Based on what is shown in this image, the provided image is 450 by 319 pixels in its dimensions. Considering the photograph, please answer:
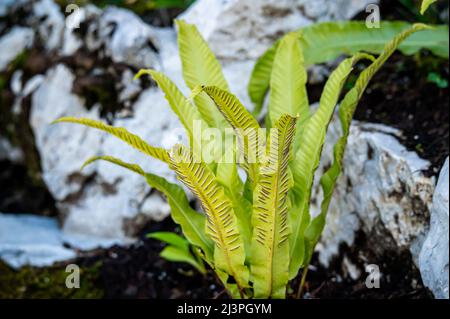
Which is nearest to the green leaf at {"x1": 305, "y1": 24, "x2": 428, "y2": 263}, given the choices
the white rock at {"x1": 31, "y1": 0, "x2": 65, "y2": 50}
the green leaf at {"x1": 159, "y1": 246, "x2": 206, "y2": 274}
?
the green leaf at {"x1": 159, "y1": 246, "x2": 206, "y2": 274}

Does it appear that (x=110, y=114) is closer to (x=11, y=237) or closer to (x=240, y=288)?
(x=11, y=237)

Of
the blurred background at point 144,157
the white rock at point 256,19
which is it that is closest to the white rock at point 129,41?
the blurred background at point 144,157

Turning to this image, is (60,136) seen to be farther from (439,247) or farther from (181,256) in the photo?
(439,247)

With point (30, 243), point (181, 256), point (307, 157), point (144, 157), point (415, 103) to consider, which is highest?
point (307, 157)

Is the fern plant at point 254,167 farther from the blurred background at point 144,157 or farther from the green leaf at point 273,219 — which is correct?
the blurred background at point 144,157

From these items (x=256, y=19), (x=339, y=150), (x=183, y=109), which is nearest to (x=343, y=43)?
(x=256, y=19)
